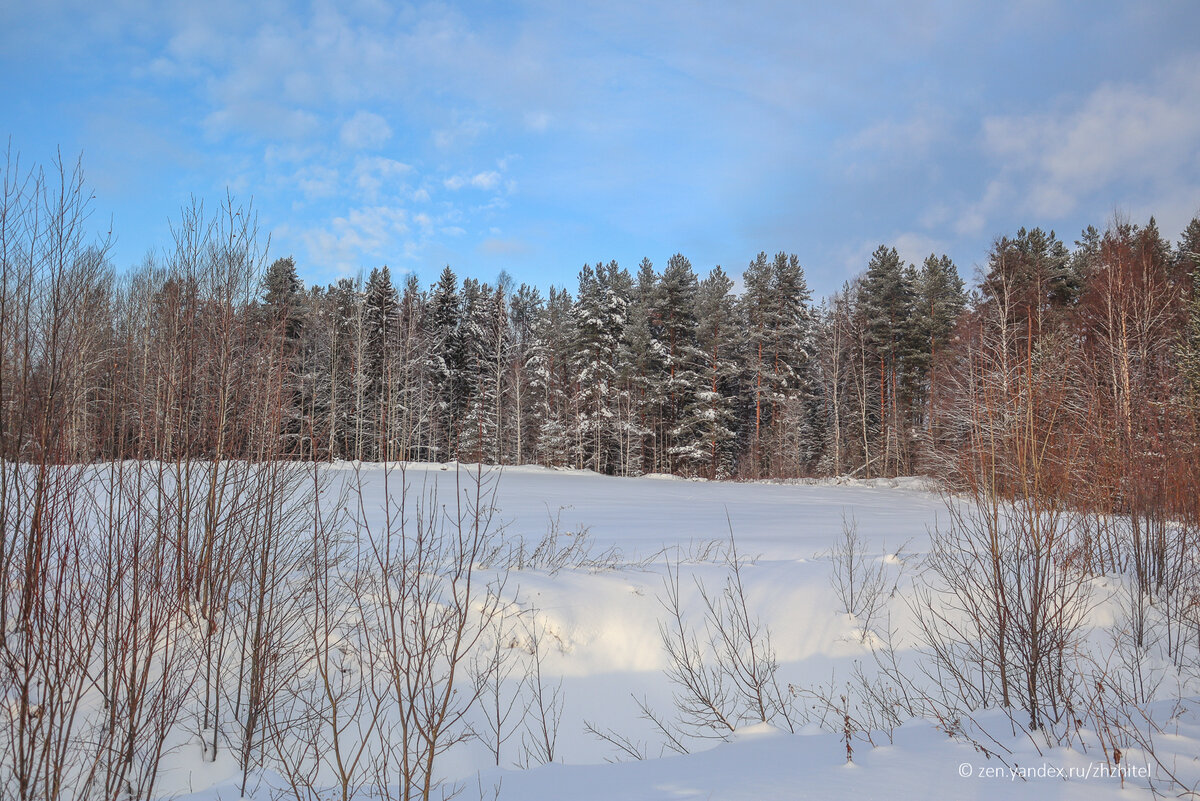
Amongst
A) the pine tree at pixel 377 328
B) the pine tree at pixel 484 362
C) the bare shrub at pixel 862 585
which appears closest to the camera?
the bare shrub at pixel 862 585

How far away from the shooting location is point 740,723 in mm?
6754

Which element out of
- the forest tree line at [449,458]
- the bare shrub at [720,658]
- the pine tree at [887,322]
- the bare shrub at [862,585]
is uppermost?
the pine tree at [887,322]

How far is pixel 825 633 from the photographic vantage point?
25.8ft

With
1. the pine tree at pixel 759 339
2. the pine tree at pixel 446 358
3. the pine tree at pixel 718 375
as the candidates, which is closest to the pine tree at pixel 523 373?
the pine tree at pixel 446 358

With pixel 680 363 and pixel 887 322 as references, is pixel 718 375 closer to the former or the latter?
pixel 680 363

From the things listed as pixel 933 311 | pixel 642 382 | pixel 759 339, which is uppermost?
pixel 933 311

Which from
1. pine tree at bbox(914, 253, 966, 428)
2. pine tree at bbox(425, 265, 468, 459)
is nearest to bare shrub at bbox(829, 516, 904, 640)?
pine tree at bbox(914, 253, 966, 428)

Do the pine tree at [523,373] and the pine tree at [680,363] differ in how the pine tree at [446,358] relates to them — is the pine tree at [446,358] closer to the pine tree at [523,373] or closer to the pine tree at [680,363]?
the pine tree at [523,373]

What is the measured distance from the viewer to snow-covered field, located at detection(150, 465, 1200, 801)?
352cm

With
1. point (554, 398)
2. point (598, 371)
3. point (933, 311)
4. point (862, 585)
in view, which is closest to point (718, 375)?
point (598, 371)

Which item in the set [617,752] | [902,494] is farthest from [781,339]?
[617,752]

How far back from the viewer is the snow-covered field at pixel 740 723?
11.5ft

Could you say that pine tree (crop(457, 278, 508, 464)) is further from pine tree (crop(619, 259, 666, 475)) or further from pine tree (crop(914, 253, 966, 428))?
pine tree (crop(914, 253, 966, 428))

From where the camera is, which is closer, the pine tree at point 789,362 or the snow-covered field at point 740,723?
the snow-covered field at point 740,723
